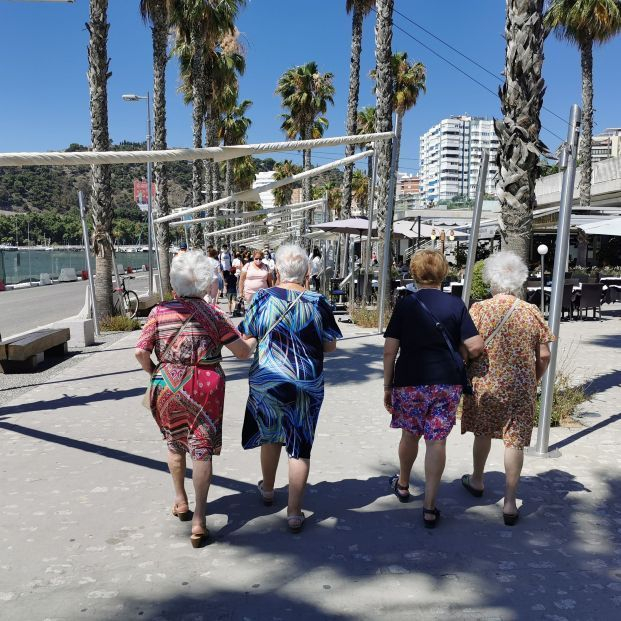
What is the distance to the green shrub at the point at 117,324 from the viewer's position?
1273cm

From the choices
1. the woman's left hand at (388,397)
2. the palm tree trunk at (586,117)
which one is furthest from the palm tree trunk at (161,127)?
the woman's left hand at (388,397)

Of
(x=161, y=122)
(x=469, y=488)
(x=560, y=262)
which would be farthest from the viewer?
(x=161, y=122)

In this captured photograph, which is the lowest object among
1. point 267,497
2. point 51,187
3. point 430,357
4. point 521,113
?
point 267,497

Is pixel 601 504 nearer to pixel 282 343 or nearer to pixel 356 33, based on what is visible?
pixel 282 343

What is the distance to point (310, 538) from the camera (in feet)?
11.9

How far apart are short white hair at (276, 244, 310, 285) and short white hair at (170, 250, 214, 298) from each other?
42 centimetres

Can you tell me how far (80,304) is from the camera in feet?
73.3

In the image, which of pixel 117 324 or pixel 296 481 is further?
pixel 117 324

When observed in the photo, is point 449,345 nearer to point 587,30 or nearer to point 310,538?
point 310,538

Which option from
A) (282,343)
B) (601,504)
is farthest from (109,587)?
(601,504)

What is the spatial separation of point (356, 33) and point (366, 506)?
22116 mm

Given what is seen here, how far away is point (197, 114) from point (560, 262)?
21.3 m

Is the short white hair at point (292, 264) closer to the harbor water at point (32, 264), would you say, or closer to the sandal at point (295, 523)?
the sandal at point (295, 523)

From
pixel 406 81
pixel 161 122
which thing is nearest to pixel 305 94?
pixel 406 81
